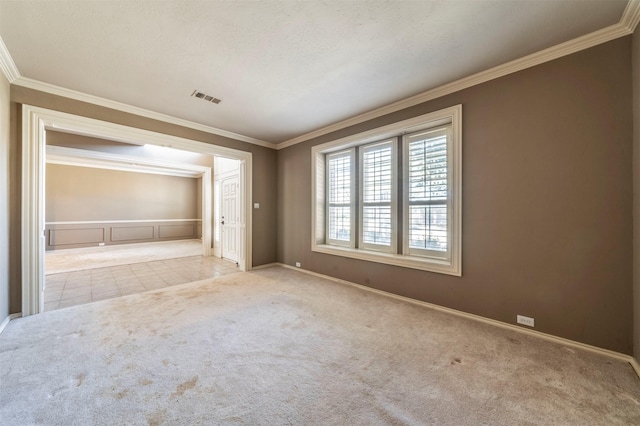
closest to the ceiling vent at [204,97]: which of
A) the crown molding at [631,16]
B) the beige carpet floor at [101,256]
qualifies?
the crown molding at [631,16]

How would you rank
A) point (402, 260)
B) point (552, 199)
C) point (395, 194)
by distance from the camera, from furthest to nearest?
point (395, 194)
point (402, 260)
point (552, 199)

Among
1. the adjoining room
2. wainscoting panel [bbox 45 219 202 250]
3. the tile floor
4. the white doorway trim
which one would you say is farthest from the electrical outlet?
wainscoting panel [bbox 45 219 202 250]

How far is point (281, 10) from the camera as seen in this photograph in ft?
5.91

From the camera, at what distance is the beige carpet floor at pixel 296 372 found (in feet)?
4.70

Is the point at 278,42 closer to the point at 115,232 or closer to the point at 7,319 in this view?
the point at 7,319

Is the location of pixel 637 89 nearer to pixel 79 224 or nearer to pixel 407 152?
pixel 407 152

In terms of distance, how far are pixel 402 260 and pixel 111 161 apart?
903 centimetres

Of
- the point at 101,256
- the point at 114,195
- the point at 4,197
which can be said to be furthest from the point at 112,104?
the point at 114,195

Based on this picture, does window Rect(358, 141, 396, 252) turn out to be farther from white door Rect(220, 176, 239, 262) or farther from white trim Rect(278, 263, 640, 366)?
white door Rect(220, 176, 239, 262)

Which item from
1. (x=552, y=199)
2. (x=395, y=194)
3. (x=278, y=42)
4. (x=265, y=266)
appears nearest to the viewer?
(x=278, y=42)

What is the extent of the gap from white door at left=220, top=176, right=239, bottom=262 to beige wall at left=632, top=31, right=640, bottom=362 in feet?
18.7

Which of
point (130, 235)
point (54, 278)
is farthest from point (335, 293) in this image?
point (130, 235)

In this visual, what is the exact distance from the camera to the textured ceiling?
5.91 ft

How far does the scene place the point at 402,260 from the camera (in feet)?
10.8
